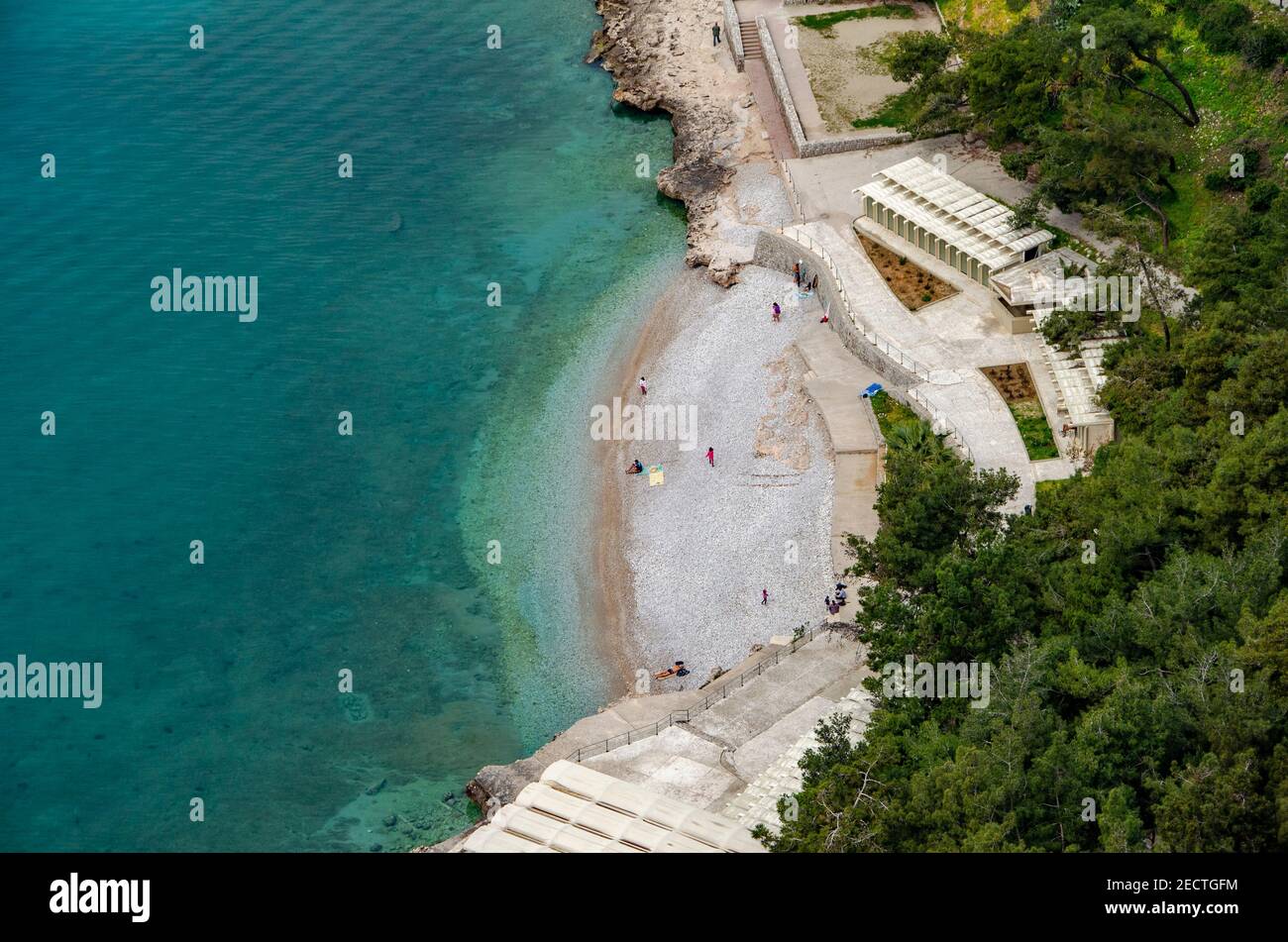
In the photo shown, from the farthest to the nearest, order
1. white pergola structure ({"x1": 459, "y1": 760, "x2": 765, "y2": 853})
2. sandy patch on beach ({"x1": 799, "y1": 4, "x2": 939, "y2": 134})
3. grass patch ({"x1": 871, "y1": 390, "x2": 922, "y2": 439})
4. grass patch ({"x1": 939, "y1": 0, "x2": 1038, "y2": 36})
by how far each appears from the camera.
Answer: sandy patch on beach ({"x1": 799, "y1": 4, "x2": 939, "y2": 134}) < grass patch ({"x1": 939, "y1": 0, "x2": 1038, "y2": 36}) < grass patch ({"x1": 871, "y1": 390, "x2": 922, "y2": 439}) < white pergola structure ({"x1": 459, "y1": 760, "x2": 765, "y2": 853})

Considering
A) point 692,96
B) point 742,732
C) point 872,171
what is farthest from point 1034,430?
point 692,96

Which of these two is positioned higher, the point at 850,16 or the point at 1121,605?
the point at 850,16

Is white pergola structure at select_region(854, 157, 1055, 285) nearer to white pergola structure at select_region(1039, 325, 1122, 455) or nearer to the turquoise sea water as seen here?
white pergola structure at select_region(1039, 325, 1122, 455)

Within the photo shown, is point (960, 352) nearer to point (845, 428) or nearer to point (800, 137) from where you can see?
point (845, 428)

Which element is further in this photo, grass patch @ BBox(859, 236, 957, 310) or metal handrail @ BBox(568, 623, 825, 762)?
grass patch @ BBox(859, 236, 957, 310)

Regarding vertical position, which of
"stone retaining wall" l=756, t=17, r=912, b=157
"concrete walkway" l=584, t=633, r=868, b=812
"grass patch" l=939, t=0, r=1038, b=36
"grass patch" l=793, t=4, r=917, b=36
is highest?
"grass patch" l=793, t=4, r=917, b=36

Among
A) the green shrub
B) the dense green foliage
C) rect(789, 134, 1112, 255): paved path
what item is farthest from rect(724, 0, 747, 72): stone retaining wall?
the green shrub
